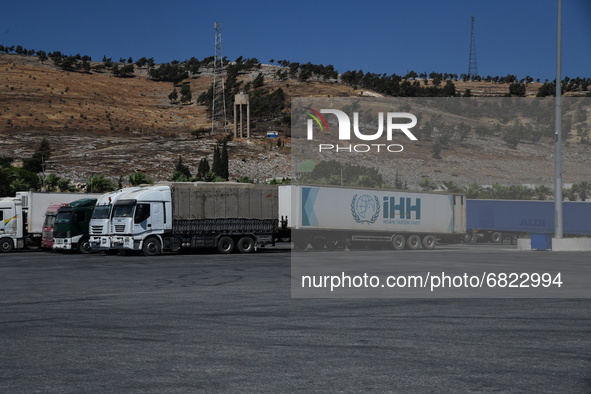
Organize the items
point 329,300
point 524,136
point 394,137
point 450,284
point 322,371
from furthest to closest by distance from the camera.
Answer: point 394,137
point 524,136
point 450,284
point 329,300
point 322,371

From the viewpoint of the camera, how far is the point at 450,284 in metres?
19.4

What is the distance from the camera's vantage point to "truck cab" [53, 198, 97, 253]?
3734 cm

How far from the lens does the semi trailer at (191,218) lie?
113ft

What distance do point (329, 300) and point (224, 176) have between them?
77632 millimetres

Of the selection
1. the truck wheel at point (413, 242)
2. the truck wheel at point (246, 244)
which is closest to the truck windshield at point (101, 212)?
the truck wheel at point (246, 244)

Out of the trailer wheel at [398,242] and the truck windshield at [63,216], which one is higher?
the truck windshield at [63,216]

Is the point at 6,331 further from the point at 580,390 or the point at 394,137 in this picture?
the point at 394,137

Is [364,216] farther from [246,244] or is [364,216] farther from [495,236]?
[495,236]

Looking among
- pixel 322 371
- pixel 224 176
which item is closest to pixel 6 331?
pixel 322 371

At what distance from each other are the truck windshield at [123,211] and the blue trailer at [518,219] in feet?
97.0

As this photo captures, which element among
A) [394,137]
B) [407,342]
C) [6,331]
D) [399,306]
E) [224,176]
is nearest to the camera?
[407,342]

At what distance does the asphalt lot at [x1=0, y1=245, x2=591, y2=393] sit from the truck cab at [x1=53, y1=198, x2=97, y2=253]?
20.5 meters

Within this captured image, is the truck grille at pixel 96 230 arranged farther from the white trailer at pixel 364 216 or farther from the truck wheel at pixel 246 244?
the white trailer at pixel 364 216

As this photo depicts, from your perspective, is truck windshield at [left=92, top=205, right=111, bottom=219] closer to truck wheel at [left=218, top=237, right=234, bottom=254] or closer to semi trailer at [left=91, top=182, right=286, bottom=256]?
semi trailer at [left=91, top=182, right=286, bottom=256]
